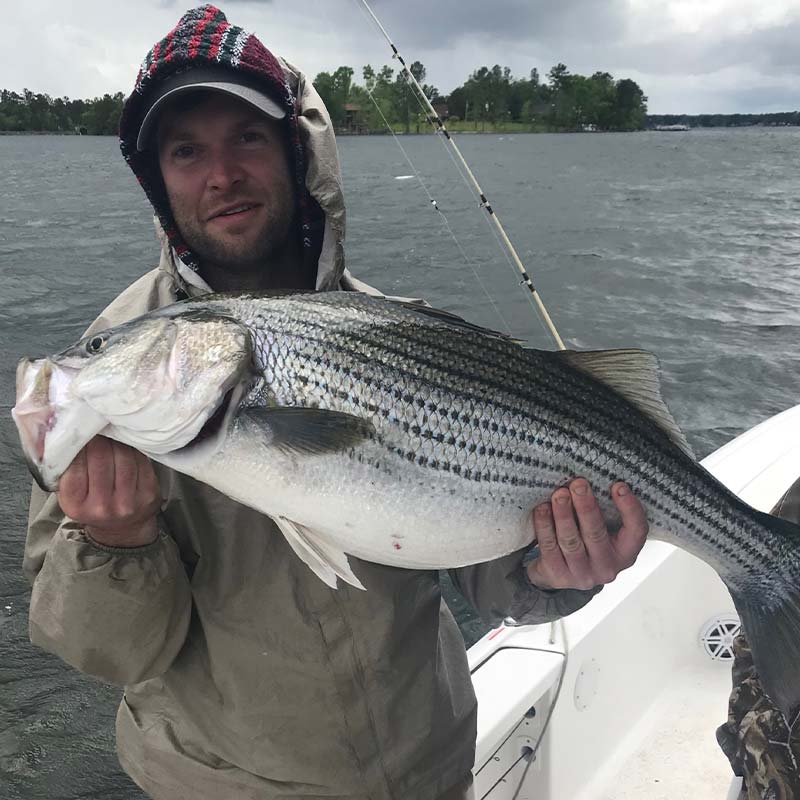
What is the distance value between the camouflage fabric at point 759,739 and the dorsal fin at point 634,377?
58cm

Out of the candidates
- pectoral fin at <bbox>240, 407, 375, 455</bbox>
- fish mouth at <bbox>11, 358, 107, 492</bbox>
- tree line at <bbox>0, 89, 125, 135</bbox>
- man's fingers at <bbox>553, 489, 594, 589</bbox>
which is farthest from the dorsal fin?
tree line at <bbox>0, 89, 125, 135</bbox>

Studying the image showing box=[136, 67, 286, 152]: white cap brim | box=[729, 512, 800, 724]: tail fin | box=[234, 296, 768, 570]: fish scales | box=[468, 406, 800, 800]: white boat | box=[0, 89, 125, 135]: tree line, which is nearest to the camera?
box=[234, 296, 768, 570]: fish scales

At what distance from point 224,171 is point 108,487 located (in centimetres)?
116

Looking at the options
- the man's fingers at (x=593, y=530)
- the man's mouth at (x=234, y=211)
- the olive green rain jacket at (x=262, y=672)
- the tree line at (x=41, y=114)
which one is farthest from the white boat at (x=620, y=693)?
the tree line at (x=41, y=114)

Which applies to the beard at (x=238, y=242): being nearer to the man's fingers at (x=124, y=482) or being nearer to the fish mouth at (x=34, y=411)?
the fish mouth at (x=34, y=411)

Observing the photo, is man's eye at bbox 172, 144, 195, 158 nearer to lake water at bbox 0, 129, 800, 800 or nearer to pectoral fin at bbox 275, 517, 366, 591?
pectoral fin at bbox 275, 517, 366, 591

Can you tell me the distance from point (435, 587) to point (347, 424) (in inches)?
30.9

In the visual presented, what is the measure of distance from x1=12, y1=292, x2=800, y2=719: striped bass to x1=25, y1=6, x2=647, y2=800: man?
131mm

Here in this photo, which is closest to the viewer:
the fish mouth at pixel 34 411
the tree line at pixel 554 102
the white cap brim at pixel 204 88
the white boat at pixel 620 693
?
the fish mouth at pixel 34 411

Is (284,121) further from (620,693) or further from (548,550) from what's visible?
(620,693)

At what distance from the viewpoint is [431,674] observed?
7.56 ft

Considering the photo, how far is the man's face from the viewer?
95.0 inches

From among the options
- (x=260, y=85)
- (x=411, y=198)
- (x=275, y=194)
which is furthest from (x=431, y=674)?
(x=411, y=198)

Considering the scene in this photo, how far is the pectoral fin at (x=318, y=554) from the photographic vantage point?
190 cm
